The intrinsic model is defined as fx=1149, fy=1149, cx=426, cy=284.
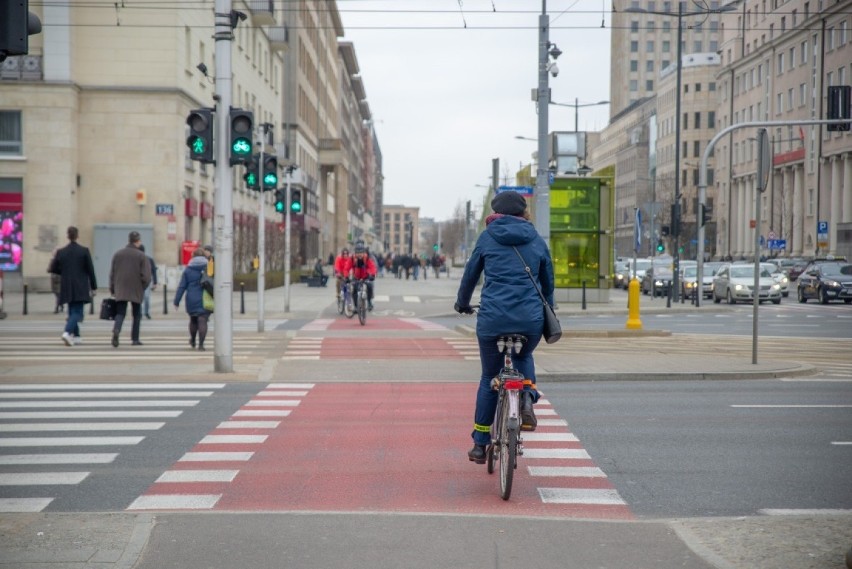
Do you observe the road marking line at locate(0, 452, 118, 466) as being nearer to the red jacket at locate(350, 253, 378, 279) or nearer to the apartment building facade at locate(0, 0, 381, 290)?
the red jacket at locate(350, 253, 378, 279)

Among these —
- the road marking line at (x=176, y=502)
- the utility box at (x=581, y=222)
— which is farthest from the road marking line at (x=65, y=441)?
the utility box at (x=581, y=222)

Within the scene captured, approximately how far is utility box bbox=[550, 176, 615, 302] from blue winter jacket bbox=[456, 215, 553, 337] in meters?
29.2

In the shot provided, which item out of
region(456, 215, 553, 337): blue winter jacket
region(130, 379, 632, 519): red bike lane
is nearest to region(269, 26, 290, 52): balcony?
region(130, 379, 632, 519): red bike lane

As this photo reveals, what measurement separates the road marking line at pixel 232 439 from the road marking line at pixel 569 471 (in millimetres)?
2540

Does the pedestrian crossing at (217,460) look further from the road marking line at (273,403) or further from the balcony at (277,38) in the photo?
the balcony at (277,38)

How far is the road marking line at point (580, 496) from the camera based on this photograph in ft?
23.7

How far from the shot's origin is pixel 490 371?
25.0 ft

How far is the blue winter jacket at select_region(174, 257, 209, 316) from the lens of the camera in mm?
18719

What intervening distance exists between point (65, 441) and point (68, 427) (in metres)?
0.80

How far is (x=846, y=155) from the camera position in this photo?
76125 mm

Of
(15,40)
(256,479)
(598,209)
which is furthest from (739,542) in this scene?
(598,209)

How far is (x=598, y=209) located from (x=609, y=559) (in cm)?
3188

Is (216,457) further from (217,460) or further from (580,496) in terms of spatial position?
(580,496)

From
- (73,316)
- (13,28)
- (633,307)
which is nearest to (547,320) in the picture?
(13,28)
